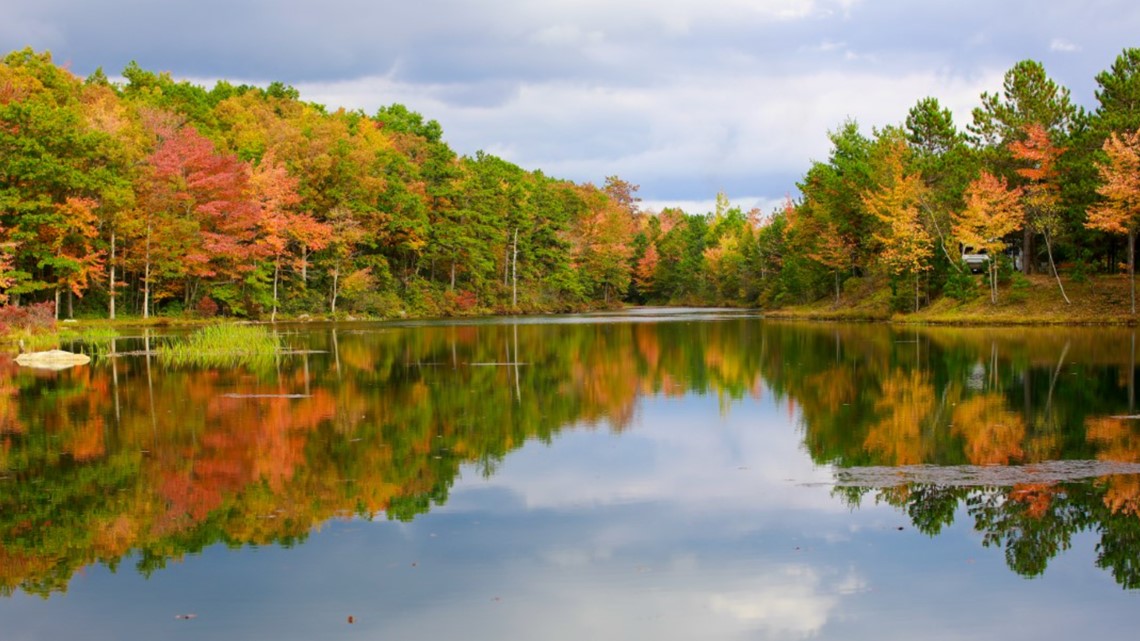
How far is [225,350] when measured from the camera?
27328mm

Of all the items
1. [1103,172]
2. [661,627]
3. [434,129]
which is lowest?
[661,627]

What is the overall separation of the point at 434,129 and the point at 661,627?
3058 inches

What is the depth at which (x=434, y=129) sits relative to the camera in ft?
264

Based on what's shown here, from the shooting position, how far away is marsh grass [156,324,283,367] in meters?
24.6

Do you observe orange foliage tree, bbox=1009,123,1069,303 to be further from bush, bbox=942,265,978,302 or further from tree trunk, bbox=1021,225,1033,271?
bush, bbox=942,265,978,302

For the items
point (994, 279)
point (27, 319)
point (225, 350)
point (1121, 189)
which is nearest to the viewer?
point (225, 350)

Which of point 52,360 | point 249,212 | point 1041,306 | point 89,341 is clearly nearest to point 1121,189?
point 1041,306

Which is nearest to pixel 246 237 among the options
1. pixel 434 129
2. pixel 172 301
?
pixel 172 301

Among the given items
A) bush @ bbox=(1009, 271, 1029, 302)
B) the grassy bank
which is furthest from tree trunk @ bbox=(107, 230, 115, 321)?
bush @ bbox=(1009, 271, 1029, 302)

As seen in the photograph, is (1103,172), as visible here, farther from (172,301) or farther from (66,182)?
(172,301)

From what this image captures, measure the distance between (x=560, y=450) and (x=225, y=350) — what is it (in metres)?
18.1

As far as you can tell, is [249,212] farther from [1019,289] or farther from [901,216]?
[1019,289]

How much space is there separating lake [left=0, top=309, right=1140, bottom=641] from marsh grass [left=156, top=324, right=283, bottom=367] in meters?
6.02

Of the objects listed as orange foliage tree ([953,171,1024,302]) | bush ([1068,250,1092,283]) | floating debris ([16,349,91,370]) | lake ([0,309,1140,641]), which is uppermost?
orange foliage tree ([953,171,1024,302])
